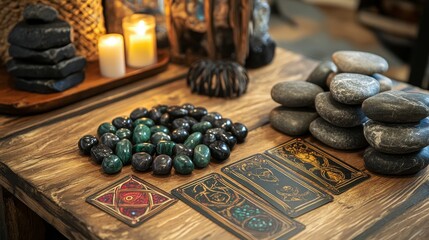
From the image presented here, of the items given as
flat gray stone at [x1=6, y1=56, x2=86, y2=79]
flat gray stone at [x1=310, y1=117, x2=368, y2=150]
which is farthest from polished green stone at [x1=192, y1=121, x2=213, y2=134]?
flat gray stone at [x1=6, y1=56, x2=86, y2=79]

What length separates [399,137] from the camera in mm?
958

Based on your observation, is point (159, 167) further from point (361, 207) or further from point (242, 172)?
point (361, 207)

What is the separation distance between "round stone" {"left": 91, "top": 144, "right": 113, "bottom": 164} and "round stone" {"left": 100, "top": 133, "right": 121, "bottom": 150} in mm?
14

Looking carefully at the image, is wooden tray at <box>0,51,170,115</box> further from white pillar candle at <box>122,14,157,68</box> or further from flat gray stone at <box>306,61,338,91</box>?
flat gray stone at <box>306,61,338,91</box>

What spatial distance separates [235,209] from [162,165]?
158 millimetres

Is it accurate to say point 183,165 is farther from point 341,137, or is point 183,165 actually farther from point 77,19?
point 77,19

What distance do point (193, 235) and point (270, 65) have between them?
72 cm

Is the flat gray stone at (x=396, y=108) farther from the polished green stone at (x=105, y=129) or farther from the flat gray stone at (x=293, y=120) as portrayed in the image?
the polished green stone at (x=105, y=129)

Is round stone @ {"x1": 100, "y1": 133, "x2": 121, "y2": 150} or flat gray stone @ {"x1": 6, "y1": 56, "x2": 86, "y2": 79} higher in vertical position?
flat gray stone @ {"x1": 6, "y1": 56, "x2": 86, "y2": 79}

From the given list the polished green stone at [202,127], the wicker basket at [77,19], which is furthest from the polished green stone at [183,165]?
the wicker basket at [77,19]

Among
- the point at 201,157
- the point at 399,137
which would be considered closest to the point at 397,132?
the point at 399,137

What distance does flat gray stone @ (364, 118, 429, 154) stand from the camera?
956mm

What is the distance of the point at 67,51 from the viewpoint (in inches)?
47.1

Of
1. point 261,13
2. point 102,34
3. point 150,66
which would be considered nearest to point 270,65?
point 261,13
